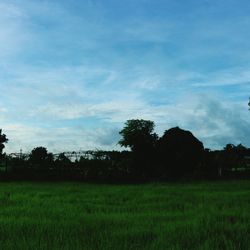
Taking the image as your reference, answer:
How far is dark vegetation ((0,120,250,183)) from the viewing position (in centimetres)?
2975

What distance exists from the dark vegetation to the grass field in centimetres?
1408

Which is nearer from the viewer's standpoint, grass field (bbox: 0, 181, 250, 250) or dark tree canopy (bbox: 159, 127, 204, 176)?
grass field (bbox: 0, 181, 250, 250)

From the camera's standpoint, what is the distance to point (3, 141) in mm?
49875

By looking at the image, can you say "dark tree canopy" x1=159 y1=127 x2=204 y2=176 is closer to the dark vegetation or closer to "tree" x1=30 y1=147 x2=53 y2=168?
the dark vegetation

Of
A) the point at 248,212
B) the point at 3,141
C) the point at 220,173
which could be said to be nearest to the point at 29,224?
the point at 248,212

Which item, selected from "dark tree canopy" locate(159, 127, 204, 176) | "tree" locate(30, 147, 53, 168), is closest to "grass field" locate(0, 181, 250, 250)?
"dark tree canopy" locate(159, 127, 204, 176)

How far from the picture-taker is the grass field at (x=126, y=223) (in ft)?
26.8

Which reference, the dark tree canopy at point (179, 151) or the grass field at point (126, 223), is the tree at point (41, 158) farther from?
the grass field at point (126, 223)

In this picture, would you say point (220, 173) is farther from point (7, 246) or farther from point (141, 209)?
point (7, 246)

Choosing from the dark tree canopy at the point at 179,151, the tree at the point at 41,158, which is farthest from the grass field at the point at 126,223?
the tree at the point at 41,158

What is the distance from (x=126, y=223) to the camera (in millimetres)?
10203

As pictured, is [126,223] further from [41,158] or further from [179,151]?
[41,158]

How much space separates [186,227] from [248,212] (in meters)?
2.99

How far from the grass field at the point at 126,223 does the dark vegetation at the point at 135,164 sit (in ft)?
46.2
